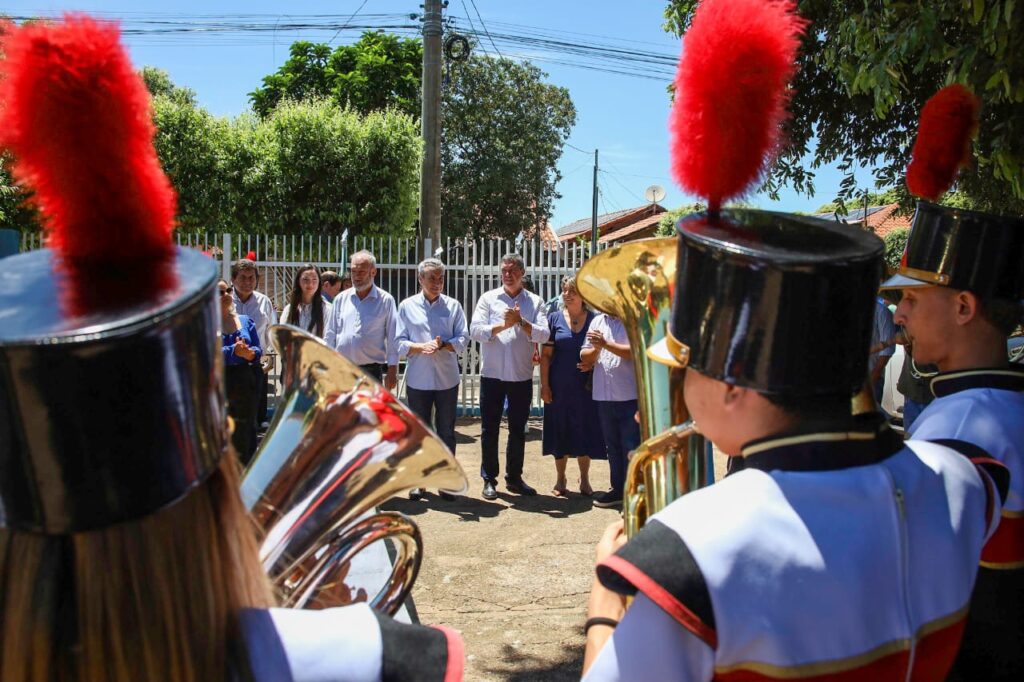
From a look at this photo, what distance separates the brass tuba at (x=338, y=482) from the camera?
1552 mm

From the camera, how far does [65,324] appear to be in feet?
3.04

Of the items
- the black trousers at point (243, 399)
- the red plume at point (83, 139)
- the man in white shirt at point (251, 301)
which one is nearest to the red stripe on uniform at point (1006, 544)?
the red plume at point (83, 139)

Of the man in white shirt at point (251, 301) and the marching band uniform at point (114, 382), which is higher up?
the marching band uniform at point (114, 382)

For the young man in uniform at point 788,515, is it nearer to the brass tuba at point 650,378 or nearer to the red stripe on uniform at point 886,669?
the red stripe on uniform at point 886,669

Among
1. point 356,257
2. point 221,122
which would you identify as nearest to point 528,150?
point 221,122

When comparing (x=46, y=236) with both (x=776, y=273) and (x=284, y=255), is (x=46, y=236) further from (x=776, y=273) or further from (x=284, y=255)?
(x=284, y=255)

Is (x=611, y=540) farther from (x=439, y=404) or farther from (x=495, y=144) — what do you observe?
(x=495, y=144)

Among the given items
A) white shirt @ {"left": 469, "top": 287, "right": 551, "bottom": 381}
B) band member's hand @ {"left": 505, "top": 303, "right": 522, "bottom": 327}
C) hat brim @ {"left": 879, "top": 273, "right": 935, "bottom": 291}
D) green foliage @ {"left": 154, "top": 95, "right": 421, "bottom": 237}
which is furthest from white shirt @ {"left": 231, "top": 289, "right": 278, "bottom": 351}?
green foliage @ {"left": 154, "top": 95, "right": 421, "bottom": 237}

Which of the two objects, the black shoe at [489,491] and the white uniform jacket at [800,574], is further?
the black shoe at [489,491]

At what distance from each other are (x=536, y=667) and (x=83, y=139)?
324 centimetres

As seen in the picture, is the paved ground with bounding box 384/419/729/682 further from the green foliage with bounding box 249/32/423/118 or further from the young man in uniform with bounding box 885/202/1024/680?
the green foliage with bounding box 249/32/423/118

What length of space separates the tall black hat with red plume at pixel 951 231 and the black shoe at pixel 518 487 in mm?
4415

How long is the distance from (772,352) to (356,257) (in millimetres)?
5519

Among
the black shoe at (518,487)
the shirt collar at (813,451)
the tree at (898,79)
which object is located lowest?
the black shoe at (518,487)
